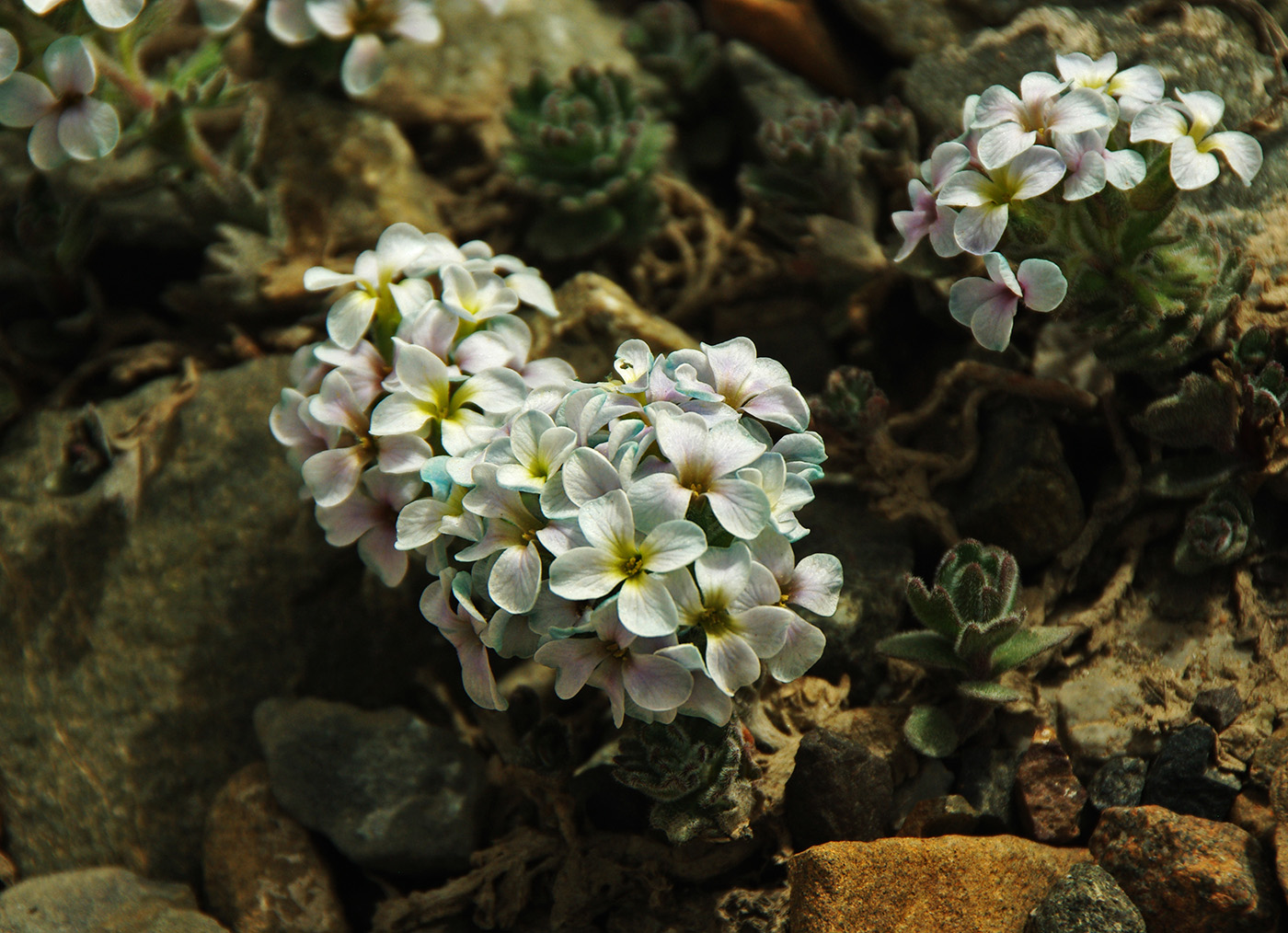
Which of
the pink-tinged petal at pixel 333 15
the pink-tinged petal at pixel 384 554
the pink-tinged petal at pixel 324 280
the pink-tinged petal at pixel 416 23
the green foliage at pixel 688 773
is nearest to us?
the green foliage at pixel 688 773

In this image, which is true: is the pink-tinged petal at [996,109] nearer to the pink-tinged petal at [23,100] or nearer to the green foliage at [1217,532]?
the green foliage at [1217,532]

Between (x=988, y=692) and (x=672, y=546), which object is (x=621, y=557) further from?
(x=988, y=692)

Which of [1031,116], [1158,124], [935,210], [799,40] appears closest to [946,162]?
[935,210]

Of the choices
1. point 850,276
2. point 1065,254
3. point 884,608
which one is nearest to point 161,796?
point 884,608

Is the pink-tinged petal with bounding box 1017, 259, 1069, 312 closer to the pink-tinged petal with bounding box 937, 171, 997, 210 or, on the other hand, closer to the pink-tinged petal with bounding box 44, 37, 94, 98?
the pink-tinged petal with bounding box 937, 171, 997, 210

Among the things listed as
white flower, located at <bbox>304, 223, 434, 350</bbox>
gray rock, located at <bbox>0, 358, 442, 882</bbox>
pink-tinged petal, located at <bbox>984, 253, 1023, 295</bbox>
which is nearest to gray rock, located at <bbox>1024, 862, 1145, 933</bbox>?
pink-tinged petal, located at <bbox>984, 253, 1023, 295</bbox>

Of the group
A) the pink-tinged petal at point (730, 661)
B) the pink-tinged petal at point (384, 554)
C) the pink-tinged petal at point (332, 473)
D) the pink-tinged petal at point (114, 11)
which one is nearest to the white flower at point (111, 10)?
the pink-tinged petal at point (114, 11)

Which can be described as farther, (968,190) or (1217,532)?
(1217,532)
